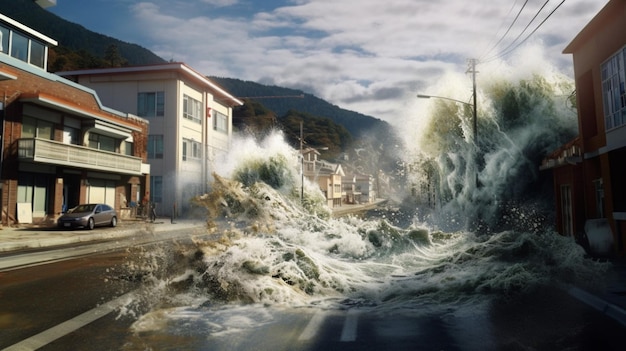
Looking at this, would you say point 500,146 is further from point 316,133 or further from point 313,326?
point 316,133

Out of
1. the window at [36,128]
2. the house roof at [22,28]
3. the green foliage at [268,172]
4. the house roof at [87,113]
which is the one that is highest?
the house roof at [22,28]

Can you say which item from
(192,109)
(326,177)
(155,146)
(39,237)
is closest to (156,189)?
(155,146)

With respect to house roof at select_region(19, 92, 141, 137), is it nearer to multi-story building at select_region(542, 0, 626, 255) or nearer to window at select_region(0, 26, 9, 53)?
window at select_region(0, 26, 9, 53)

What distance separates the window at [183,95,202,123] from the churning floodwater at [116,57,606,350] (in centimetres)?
2776

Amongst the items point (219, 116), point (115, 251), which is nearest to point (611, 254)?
point (115, 251)

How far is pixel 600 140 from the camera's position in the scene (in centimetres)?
1499

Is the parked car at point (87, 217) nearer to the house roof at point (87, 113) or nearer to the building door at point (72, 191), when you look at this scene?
the building door at point (72, 191)

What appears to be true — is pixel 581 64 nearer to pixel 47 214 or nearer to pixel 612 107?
pixel 612 107

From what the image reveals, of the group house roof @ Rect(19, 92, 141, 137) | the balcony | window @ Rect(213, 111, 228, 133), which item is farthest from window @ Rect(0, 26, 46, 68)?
window @ Rect(213, 111, 228, 133)

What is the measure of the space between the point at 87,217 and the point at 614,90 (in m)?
24.7

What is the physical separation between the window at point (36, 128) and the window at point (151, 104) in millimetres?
14255

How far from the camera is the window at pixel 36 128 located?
1076 inches

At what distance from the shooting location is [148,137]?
43.3 m

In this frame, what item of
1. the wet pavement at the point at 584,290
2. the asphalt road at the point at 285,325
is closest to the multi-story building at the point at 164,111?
the wet pavement at the point at 584,290
